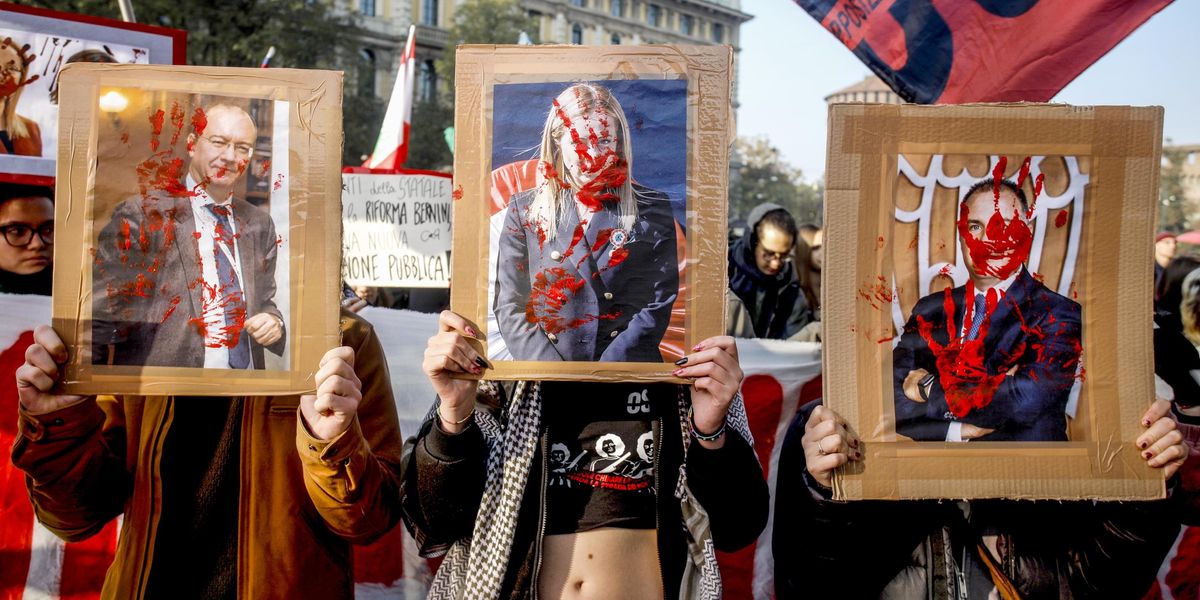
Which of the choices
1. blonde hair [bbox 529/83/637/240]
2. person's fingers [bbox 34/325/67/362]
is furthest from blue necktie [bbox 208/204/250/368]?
blonde hair [bbox 529/83/637/240]

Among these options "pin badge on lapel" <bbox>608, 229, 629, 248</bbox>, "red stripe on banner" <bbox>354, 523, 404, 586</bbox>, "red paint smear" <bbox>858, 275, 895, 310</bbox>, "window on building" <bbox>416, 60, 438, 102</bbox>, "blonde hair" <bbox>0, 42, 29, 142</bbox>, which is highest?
"window on building" <bbox>416, 60, 438, 102</bbox>

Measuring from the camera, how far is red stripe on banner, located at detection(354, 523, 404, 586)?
391 centimetres

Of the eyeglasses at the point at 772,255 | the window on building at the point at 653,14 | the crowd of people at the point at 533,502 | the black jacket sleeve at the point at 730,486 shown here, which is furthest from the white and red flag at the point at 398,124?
the window on building at the point at 653,14

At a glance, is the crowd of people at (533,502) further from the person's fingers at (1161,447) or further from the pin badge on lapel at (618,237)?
the pin badge on lapel at (618,237)

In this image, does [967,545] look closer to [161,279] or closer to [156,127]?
[161,279]

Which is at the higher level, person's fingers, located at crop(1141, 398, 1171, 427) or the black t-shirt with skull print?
person's fingers, located at crop(1141, 398, 1171, 427)

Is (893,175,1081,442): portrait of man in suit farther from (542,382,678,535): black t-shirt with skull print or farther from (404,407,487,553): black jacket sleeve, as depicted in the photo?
(404,407,487,553): black jacket sleeve

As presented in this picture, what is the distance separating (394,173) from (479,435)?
17.9 feet

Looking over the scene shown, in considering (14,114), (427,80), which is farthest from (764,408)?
(427,80)

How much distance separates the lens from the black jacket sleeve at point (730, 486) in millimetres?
2283

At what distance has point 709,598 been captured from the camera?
7.61 feet

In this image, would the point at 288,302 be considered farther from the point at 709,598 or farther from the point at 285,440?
the point at 709,598

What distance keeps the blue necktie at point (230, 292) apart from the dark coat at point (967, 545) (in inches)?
51.7

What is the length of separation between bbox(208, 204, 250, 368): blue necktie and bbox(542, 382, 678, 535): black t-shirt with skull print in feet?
2.38
